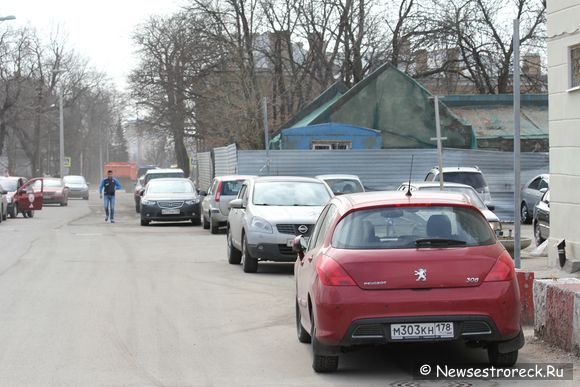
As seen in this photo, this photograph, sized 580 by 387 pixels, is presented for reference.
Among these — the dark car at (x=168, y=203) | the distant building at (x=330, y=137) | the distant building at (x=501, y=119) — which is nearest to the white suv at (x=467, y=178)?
the dark car at (x=168, y=203)

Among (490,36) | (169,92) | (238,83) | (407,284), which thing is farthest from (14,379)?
(169,92)

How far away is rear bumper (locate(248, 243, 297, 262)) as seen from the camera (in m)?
15.7

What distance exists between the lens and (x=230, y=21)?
170 feet

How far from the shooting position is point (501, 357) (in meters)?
7.79

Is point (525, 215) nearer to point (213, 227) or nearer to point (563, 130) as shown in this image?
point (213, 227)

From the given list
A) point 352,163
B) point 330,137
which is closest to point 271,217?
point 352,163

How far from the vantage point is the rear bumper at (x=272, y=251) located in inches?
617

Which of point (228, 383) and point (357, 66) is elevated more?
point (357, 66)

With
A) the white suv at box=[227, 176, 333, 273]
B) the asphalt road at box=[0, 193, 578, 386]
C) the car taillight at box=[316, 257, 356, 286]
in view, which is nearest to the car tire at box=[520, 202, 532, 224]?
the white suv at box=[227, 176, 333, 273]

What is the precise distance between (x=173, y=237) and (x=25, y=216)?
1254 centimetres

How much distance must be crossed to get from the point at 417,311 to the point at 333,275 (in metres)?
0.69

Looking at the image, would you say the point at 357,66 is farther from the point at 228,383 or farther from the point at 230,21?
the point at 228,383

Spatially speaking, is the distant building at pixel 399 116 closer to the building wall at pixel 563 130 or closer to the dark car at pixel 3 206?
the dark car at pixel 3 206

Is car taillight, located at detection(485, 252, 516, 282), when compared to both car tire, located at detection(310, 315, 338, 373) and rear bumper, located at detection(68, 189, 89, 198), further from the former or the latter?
rear bumper, located at detection(68, 189, 89, 198)
